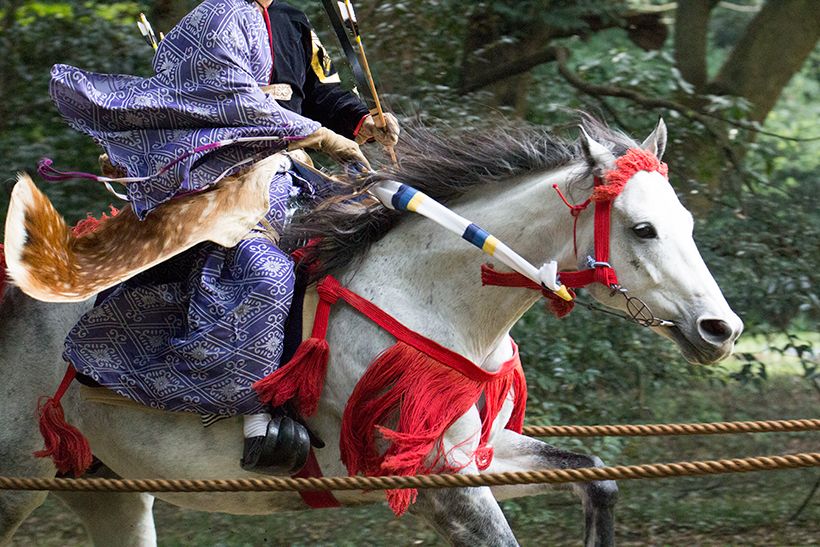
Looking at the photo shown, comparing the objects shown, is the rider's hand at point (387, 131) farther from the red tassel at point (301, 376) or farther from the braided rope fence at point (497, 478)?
the braided rope fence at point (497, 478)

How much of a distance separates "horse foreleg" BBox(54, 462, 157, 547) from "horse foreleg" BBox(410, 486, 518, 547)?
150 cm

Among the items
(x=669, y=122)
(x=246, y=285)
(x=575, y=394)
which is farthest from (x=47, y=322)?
(x=669, y=122)

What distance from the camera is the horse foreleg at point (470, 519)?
233 centimetres

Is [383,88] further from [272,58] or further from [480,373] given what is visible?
[480,373]

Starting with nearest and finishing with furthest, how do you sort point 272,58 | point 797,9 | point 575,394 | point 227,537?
point 272,58 < point 227,537 < point 575,394 < point 797,9

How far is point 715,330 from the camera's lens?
6.68ft

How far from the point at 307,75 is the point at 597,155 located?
1.28 meters

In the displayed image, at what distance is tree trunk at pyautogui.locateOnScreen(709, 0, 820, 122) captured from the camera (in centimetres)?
633

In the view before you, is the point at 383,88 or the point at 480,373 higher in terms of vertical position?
the point at 480,373

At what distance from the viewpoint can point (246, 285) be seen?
7.97ft

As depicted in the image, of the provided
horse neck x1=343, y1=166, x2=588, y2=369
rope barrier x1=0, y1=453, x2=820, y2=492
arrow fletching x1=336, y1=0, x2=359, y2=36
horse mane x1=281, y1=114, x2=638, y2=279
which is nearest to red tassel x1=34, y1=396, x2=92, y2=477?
rope barrier x1=0, y1=453, x2=820, y2=492

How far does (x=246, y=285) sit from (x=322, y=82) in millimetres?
972

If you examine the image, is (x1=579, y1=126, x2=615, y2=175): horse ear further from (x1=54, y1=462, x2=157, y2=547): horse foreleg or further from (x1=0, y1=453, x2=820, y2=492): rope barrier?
(x1=54, y1=462, x2=157, y2=547): horse foreleg

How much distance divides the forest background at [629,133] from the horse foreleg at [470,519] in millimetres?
2313
